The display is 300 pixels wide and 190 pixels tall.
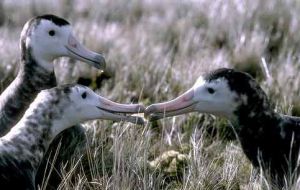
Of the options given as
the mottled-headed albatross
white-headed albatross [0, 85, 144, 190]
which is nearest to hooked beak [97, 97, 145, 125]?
white-headed albatross [0, 85, 144, 190]

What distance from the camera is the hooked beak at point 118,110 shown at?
3746mm

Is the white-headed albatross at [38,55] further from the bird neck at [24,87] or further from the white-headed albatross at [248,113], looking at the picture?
the white-headed albatross at [248,113]

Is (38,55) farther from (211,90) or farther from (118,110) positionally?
(211,90)

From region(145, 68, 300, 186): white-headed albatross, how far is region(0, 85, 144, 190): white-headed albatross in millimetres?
242

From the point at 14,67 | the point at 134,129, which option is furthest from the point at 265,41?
the point at 134,129

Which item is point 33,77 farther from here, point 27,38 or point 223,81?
point 223,81

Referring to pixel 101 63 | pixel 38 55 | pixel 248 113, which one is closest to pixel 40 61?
pixel 38 55

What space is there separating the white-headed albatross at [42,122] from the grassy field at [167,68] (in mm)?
143

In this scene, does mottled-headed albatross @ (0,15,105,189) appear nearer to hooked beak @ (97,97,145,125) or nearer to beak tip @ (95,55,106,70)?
beak tip @ (95,55,106,70)

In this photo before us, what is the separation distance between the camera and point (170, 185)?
3928 mm

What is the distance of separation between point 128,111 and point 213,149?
853mm

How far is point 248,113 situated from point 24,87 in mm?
1118

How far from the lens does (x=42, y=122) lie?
3.57 m

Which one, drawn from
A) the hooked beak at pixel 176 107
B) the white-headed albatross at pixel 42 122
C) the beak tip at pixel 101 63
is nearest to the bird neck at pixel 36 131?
the white-headed albatross at pixel 42 122
